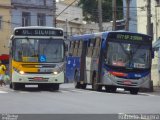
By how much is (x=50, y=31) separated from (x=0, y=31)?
1271 inches

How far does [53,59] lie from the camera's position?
30.8 metres

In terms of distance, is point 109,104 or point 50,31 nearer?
point 109,104

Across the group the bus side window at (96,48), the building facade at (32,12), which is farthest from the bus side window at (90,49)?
the building facade at (32,12)

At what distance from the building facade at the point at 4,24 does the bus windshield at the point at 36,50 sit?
105ft

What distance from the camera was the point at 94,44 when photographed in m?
33.7

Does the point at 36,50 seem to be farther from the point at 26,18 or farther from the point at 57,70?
the point at 26,18

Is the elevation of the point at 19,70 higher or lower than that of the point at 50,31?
lower

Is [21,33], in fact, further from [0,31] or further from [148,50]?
[0,31]

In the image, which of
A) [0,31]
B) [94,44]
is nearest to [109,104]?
[94,44]

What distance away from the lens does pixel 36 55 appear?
30719mm

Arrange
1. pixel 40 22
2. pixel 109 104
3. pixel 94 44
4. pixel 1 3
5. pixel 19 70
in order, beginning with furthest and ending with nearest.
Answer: pixel 40 22 → pixel 1 3 → pixel 94 44 → pixel 19 70 → pixel 109 104

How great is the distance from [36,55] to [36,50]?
25cm

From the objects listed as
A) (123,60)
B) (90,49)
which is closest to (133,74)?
(123,60)

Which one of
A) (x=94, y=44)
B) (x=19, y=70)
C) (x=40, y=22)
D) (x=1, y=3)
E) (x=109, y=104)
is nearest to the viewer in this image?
(x=109, y=104)
